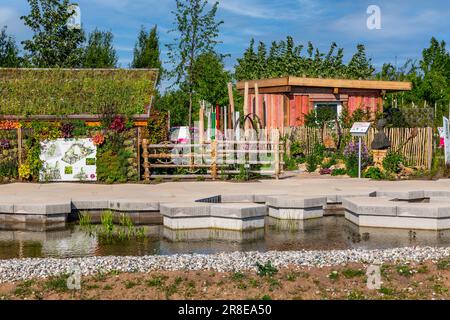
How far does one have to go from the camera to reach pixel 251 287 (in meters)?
7.53

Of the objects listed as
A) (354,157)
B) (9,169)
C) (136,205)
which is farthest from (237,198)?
(9,169)

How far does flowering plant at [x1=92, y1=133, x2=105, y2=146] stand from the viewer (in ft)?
63.3

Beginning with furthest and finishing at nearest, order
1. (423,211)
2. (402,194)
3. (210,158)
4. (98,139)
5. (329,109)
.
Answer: (329,109) → (210,158) → (98,139) → (402,194) → (423,211)

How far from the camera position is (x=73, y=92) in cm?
2227

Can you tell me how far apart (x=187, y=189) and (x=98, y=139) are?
12.5 feet

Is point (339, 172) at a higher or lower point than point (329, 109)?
lower

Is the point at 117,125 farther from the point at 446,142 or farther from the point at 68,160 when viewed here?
the point at 446,142

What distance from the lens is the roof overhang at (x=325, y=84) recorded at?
26.6m

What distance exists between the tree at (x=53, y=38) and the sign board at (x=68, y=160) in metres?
18.3

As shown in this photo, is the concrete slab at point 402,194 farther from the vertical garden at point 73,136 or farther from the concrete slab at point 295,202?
the vertical garden at point 73,136

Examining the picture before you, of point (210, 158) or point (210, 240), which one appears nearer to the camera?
point (210, 240)

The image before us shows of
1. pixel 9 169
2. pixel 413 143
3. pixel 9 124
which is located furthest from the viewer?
pixel 413 143

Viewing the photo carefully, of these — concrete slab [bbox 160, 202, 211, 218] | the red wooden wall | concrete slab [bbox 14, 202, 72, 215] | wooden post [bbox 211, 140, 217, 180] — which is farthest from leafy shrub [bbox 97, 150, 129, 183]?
the red wooden wall

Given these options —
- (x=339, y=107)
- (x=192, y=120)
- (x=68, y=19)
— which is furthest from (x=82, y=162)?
(x=68, y=19)
